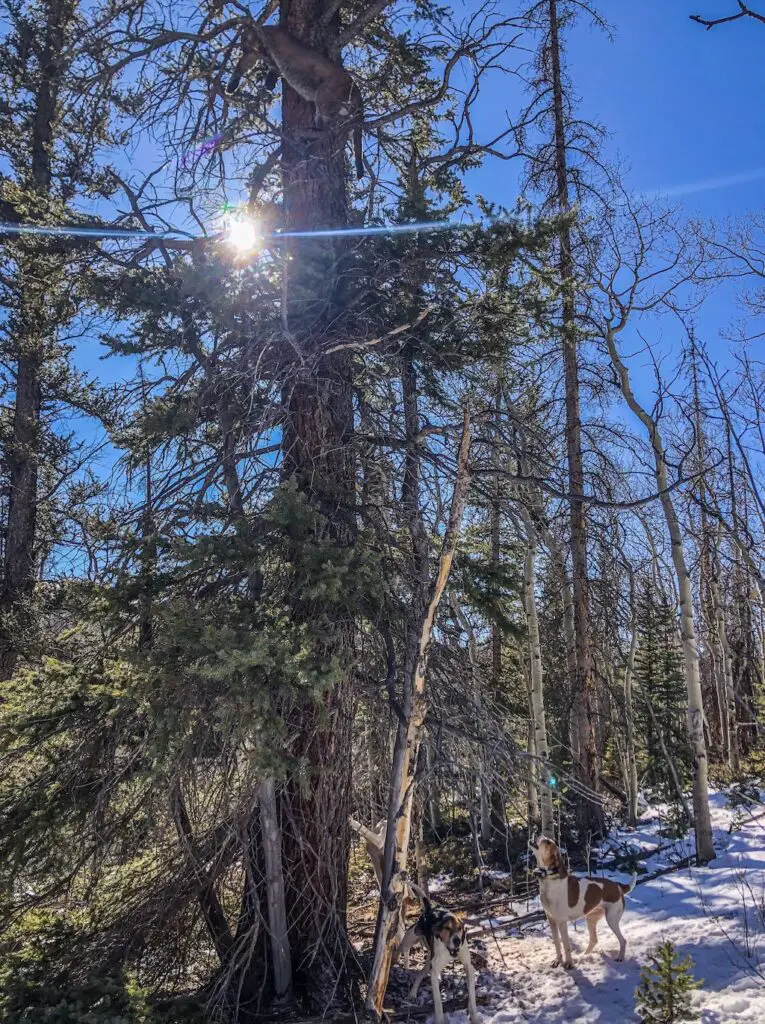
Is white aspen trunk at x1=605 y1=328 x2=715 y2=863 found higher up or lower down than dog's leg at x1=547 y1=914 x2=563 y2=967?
higher up

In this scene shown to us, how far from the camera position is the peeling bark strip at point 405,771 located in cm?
442

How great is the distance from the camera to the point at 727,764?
54.7 feet

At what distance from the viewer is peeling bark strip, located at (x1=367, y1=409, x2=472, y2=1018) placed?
4422 mm

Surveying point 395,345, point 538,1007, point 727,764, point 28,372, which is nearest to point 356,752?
point 538,1007

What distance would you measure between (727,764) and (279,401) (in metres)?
16.3

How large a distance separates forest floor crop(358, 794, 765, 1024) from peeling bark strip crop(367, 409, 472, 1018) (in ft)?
3.32

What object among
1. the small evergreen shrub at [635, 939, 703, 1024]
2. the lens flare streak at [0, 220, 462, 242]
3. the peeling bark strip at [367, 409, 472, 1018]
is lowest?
the small evergreen shrub at [635, 939, 703, 1024]

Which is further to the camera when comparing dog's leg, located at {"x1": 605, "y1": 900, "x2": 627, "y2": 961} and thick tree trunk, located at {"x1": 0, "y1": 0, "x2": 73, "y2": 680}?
thick tree trunk, located at {"x1": 0, "y1": 0, "x2": 73, "y2": 680}

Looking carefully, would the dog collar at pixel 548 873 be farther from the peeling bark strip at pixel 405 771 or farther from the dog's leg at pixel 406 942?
the peeling bark strip at pixel 405 771

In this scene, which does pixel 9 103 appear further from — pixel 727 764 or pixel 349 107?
pixel 727 764

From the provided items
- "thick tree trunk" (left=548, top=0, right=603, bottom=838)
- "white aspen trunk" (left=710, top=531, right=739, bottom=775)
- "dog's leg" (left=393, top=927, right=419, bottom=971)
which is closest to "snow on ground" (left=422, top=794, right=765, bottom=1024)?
"dog's leg" (left=393, top=927, right=419, bottom=971)

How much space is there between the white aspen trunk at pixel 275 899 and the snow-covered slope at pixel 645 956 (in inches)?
52.4

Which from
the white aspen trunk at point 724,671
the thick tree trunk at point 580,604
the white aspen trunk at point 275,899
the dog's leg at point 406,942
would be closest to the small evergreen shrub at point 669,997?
the dog's leg at point 406,942

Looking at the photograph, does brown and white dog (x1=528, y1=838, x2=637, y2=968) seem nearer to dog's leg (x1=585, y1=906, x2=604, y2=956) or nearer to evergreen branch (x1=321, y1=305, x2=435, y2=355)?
dog's leg (x1=585, y1=906, x2=604, y2=956)
